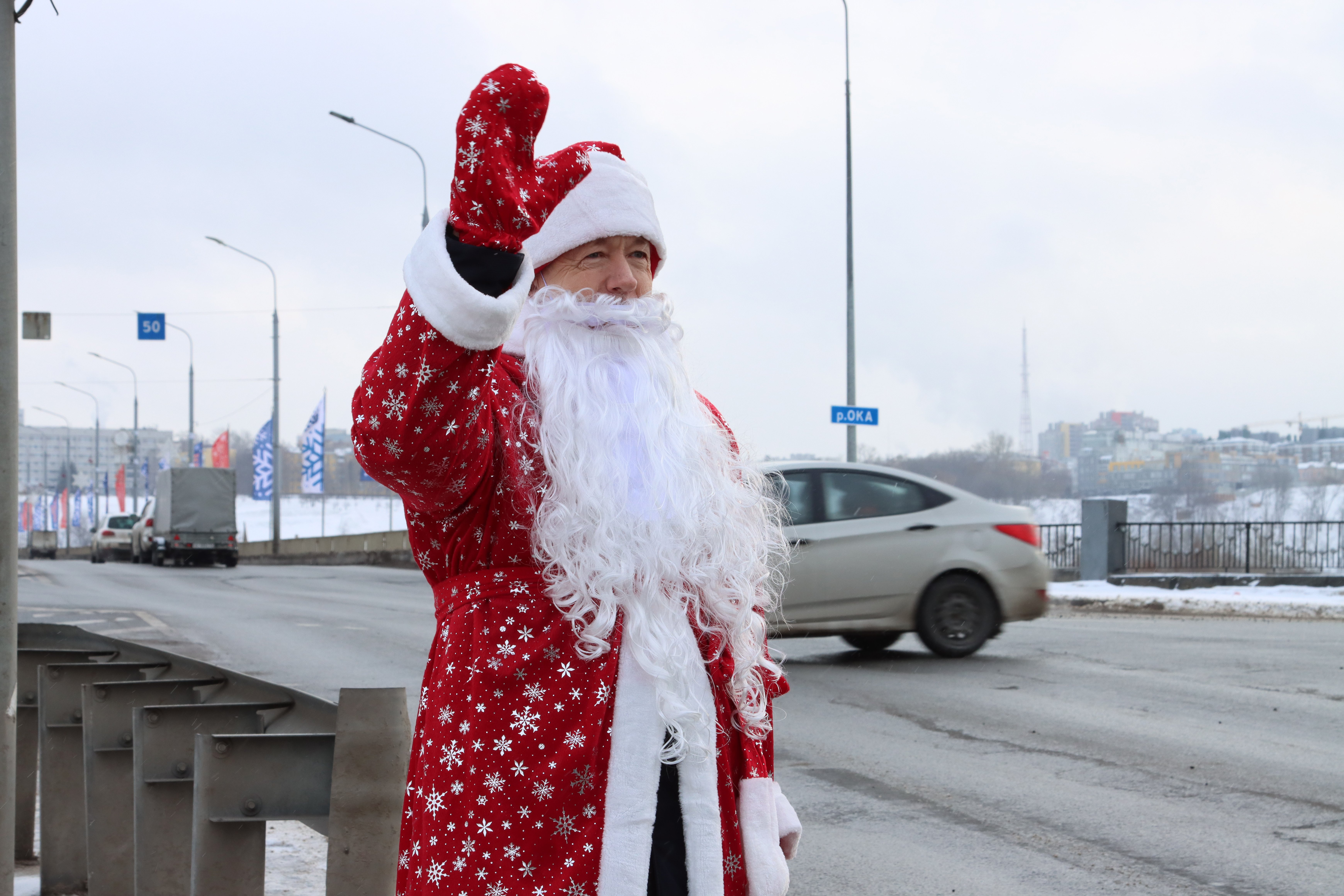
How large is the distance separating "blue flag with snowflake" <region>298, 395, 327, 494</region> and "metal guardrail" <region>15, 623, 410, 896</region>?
34061 mm

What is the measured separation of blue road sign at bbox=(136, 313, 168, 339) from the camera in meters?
39.7

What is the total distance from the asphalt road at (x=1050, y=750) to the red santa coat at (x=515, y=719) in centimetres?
292

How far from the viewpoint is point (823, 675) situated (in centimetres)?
954

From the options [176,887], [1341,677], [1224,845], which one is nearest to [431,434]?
[176,887]

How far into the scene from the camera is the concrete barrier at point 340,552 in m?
32.8

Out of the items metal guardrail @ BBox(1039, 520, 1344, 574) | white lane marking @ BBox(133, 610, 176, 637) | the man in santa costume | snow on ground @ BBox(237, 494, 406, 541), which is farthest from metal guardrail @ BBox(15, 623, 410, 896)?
snow on ground @ BBox(237, 494, 406, 541)

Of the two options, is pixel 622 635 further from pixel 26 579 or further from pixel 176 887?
pixel 26 579

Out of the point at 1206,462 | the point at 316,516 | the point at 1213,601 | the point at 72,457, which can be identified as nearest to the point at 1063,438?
the point at 1206,462

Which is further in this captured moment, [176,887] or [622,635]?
[176,887]

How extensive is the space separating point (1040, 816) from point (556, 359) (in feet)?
13.8

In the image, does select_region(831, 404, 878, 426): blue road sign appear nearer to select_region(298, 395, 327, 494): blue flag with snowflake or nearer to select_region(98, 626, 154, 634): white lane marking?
select_region(98, 626, 154, 634): white lane marking

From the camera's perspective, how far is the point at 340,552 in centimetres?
3800

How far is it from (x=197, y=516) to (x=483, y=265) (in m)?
36.8

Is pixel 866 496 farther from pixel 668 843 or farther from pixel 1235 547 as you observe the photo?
pixel 1235 547
